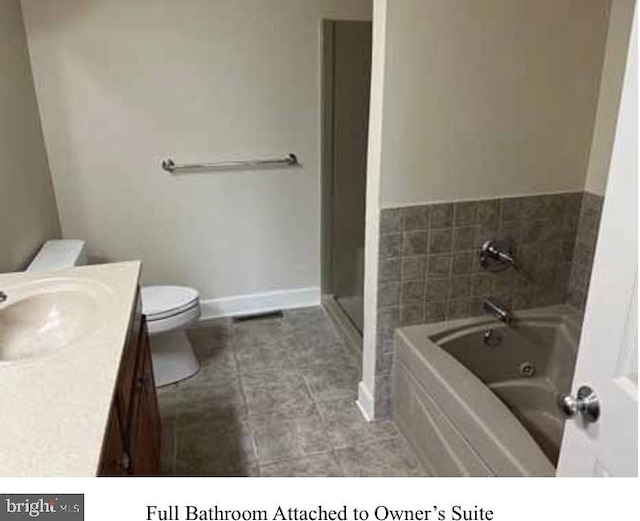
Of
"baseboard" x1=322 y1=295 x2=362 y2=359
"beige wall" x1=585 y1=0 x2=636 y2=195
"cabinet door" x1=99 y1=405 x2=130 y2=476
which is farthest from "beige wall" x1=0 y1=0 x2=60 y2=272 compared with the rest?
"beige wall" x1=585 y1=0 x2=636 y2=195

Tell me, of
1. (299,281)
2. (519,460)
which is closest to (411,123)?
(519,460)

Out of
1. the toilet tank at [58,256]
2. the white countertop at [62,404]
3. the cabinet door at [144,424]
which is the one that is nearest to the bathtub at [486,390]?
the cabinet door at [144,424]

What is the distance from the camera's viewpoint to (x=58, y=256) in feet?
7.78

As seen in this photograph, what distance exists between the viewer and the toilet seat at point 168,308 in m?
2.44

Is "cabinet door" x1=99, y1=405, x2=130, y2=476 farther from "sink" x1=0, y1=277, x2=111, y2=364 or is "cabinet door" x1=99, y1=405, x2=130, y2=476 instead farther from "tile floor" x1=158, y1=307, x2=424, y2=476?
"tile floor" x1=158, y1=307, x2=424, y2=476

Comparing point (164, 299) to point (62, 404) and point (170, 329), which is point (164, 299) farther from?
point (62, 404)

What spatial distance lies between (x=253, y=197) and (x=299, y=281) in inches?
24.8

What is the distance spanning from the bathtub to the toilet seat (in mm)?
1012

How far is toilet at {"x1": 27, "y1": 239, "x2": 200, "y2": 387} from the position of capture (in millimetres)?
2398

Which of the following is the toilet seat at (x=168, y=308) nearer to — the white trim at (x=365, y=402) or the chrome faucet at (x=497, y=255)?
the white trim at (x=365, y=402)

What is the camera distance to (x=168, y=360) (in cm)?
264

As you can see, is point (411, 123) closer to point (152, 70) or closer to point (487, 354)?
point (487, 354)

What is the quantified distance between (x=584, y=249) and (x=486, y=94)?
0.86m

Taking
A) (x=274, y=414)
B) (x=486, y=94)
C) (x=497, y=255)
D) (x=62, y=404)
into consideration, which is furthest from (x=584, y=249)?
(x=62, y=404)
